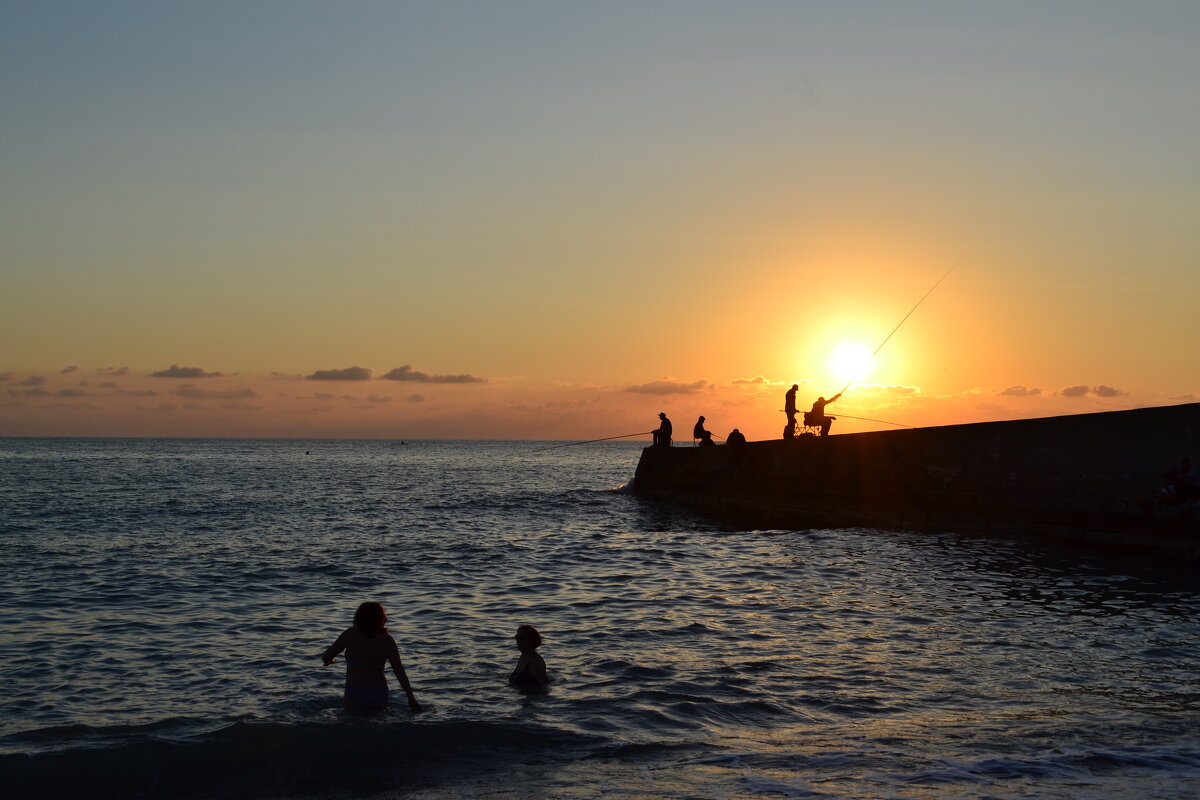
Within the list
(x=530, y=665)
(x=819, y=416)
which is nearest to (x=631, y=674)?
(x=530, y=665)

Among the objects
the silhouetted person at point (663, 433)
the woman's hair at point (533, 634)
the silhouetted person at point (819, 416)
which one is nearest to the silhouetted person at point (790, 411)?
the silhouetted person at point (819, 416)

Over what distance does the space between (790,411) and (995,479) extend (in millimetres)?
9263

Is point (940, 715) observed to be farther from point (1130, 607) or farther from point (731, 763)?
point (1130, 607)

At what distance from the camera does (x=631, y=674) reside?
9.57 m

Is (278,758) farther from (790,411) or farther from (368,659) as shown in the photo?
(790,411)

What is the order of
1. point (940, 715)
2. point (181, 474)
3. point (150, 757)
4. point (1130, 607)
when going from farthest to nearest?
point (181, 474) → point (1130, 607) → point (940, 715) → point (150, 757)

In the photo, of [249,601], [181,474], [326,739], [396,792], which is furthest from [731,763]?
[181,474]

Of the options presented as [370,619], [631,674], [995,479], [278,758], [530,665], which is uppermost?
[995,479]

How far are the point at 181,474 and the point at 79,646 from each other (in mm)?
57377

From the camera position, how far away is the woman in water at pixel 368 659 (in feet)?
25.9

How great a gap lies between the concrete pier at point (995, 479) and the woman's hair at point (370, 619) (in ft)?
43.8

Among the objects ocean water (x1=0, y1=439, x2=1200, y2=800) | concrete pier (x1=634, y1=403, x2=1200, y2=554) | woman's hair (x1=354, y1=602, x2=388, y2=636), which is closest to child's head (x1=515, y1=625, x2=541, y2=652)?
ocean water (x1=0, y1=439, x2=1200, y2=800)

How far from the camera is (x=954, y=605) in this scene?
41.9ft

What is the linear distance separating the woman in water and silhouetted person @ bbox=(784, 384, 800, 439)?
21192 mm
